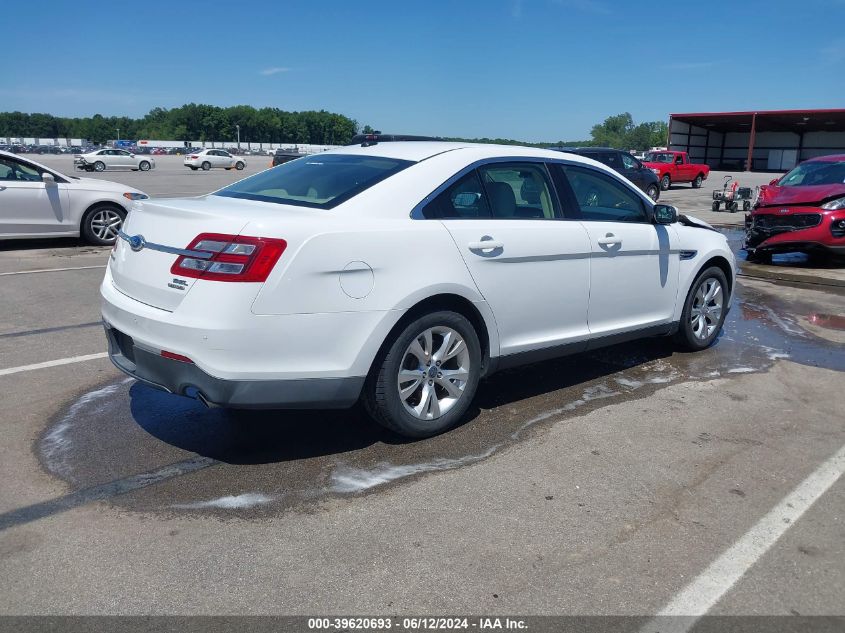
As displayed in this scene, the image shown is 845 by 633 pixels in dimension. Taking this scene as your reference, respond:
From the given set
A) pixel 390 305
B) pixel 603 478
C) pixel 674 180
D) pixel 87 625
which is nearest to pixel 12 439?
pixel 87 625

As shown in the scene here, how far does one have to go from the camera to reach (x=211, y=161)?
55.1 meters

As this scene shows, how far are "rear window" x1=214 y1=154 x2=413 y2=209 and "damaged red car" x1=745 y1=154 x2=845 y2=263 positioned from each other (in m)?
8.45

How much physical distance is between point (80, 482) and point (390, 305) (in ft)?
5.94

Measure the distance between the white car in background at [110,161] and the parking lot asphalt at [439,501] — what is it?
46.4m

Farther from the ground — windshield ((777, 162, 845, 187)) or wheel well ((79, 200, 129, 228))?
windshield ((777, 162, 845, 187))

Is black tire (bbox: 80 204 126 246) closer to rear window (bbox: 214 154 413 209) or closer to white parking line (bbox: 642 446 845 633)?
rear window (bbox: 214 154 413 209)

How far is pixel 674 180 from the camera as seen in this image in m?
34.1

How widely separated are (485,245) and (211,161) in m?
54.3

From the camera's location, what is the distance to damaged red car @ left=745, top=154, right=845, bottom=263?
34.8ft

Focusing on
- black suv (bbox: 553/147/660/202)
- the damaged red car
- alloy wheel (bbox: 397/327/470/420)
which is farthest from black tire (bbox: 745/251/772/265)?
black suv (bbox: 553/147/660/202)

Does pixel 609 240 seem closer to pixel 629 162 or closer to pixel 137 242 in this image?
pixel 137 242

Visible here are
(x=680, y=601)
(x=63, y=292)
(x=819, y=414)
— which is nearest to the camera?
(x=680, y=601)

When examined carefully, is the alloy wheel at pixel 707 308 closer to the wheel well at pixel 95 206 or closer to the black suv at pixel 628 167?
the wheel well at pixel 95 206

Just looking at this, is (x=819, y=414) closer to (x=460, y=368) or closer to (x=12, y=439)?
(x=460, y=368)
